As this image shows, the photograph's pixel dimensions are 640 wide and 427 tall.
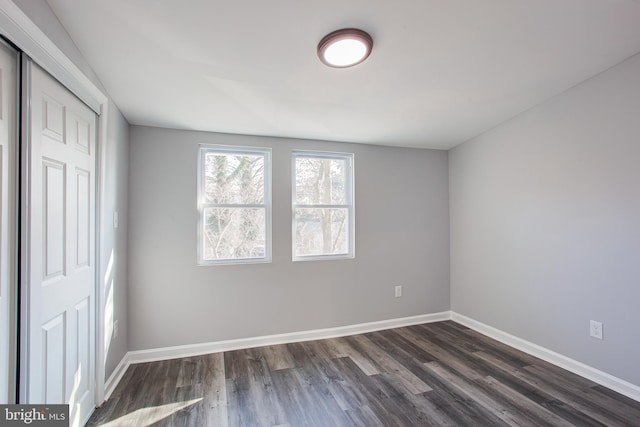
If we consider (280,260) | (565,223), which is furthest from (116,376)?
(565,223)

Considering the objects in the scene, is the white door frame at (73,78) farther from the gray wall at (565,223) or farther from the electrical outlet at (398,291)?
the gray wall at (565,223)

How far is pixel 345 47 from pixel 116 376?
297 centimetres

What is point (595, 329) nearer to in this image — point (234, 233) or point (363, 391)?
point (363, 391)

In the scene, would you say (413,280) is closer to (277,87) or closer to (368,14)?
(277,87)

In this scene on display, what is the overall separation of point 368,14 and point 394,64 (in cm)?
52

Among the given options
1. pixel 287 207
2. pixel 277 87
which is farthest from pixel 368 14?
pixel 287 207

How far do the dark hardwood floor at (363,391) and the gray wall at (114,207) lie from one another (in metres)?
0.48

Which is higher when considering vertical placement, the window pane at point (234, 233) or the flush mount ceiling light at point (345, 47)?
the flush mount ceiling light at point (345, 47)

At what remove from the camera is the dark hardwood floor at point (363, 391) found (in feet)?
6.29

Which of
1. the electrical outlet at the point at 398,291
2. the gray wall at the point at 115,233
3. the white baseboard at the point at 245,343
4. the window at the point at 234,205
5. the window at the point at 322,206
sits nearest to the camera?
the gray wall at the point at 115,233

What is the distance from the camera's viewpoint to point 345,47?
Answer: 1771 mm

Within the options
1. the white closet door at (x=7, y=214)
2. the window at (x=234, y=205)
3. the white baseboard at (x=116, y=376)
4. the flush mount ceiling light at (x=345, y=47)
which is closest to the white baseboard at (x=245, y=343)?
the white baseboard at (x=116, y=376)

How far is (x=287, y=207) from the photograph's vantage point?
10.3ft

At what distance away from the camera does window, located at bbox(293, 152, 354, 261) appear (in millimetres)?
3250
